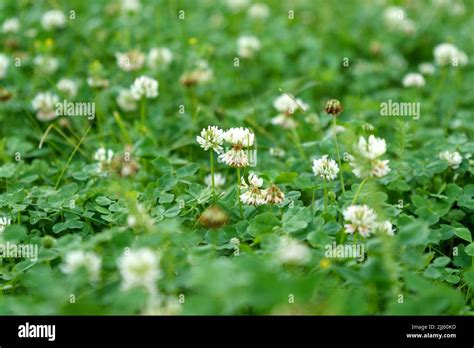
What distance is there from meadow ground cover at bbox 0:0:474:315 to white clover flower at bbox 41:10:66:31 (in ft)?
0.04

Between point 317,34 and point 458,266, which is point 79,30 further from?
point 458,266

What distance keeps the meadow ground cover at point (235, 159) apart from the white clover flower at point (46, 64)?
11 millimetres

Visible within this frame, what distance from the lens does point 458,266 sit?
2219mm

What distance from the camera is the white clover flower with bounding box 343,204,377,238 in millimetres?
1927

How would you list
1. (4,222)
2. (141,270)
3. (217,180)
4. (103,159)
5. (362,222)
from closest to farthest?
1. (141,270)
2. (362,222)
3. (4,222)
4. (103,159)
5. (217,180)

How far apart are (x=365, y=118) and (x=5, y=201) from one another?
1.71 meters

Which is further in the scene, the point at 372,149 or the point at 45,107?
the point at 45,107

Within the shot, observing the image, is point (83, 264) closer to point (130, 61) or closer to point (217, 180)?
point (217, 180)

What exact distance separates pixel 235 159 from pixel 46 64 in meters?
1.52

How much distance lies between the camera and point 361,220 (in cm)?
193

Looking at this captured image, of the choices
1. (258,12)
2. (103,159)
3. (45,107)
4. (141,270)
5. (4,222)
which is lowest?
(141,270)

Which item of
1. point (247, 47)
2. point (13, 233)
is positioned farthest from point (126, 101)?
point (13, 233)

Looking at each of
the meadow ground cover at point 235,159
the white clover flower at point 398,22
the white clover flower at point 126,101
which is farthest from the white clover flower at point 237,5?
the white clover flower at point 126,101
